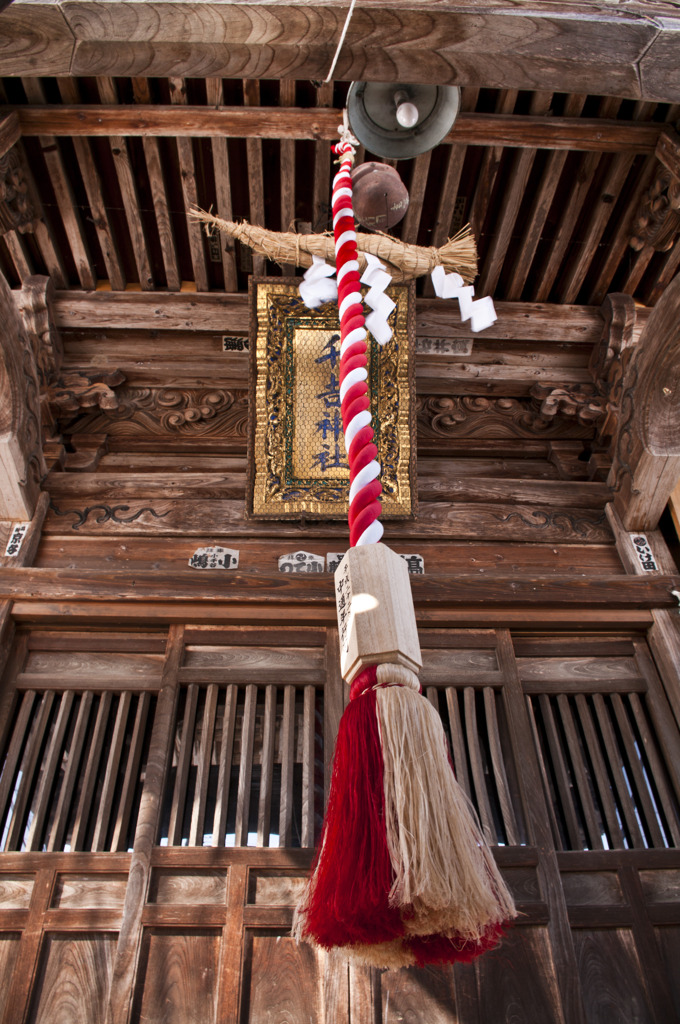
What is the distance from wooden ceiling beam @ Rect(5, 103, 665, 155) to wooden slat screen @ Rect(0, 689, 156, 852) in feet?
9.73

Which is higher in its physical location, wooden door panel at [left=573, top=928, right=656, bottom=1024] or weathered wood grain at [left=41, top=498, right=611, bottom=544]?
weathered wood grain at [left=41, top=498, right=611, bottom=544]

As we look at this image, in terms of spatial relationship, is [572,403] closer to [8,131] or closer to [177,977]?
[8,131]

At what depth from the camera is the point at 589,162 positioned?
4.40 m

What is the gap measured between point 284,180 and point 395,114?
62.7 inches

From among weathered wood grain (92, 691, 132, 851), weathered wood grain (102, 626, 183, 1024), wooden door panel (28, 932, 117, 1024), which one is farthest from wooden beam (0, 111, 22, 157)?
wooden door panel (28, 932, 117, 1024)

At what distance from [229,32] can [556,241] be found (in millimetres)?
2618

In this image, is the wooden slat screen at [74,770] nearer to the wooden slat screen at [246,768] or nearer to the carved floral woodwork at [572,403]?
the wooden slat screen at [246,768]

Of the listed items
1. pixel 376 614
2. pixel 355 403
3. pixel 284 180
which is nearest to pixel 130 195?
pixel 284 180

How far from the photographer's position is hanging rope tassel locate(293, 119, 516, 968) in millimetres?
1775

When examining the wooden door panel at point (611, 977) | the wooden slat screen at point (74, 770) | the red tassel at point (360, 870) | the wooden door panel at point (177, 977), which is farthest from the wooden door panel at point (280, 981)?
the red tassel at point (360, 870)

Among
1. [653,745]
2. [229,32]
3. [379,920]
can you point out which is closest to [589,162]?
[229,32]

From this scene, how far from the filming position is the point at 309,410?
14.6ft

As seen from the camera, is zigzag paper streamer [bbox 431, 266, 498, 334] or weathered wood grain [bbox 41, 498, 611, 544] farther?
weathered wood grain [bbox 41, 498, 611, 544]

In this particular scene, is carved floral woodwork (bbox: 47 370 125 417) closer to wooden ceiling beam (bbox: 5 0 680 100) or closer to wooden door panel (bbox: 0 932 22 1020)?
wooden ceiling beam (bbox: 5 0 680 100)
